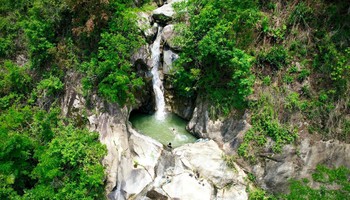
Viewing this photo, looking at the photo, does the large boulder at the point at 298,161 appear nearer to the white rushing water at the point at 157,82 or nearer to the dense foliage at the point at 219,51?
the dense foliage at the point at 219,51

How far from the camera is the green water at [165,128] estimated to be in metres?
16.3

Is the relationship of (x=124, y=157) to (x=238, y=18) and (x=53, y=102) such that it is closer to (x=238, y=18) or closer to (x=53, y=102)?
(x=53, y=102)

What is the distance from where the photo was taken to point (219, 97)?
15.9m

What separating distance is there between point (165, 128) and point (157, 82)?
9.67 feet

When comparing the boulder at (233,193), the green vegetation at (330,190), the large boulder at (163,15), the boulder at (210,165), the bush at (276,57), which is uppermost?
the large boulder at (163,15)

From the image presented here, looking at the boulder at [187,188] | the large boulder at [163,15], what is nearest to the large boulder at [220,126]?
the boulder at [187,188]

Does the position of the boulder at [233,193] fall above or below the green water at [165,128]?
below

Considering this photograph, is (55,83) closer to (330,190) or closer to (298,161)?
(298,161)

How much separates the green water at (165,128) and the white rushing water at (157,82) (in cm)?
40

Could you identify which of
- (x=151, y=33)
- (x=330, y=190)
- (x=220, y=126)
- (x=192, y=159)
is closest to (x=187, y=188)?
(x=192, y=159)

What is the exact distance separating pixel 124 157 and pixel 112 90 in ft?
10.5

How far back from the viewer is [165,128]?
17.1 m

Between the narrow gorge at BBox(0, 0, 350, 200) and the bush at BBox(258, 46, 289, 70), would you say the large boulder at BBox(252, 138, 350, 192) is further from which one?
the bush at BBox(258, 46, 289, 70)

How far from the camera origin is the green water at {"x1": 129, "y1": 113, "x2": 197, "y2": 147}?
16.3 m
